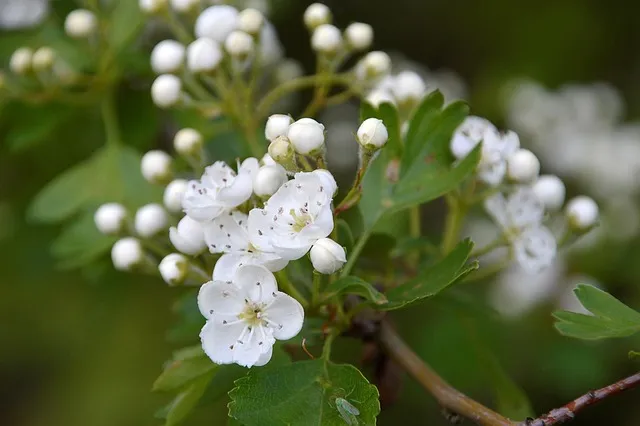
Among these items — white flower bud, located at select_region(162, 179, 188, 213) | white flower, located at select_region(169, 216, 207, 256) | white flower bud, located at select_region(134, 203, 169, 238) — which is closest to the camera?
white flower, located at select_region(169, 216, 207, 256)

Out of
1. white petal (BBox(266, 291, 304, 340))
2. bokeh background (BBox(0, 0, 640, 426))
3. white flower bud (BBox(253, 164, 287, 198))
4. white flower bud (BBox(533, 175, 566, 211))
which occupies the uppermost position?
white flower bud (BBox(253, 164, 287, 198))

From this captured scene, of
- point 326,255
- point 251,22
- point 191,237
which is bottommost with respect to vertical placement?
point 191,237

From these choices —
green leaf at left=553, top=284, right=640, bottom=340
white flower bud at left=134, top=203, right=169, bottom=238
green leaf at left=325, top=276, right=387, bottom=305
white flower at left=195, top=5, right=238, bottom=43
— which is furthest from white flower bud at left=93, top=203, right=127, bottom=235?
green leaf at left=553, top=284, right=640, bottom=340

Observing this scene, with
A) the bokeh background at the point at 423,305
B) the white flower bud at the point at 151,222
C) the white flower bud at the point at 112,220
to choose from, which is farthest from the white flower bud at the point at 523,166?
the white flower bud at the point at 112,220

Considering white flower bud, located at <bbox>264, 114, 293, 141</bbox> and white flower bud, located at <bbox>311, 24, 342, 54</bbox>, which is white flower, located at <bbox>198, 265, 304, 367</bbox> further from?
white flower bud, located at <bbox>311, 24, 342, 54</bbox>

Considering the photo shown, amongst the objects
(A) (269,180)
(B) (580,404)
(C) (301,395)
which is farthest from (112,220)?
(B) (580,404)

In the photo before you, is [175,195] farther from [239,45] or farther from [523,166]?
[523,166]
